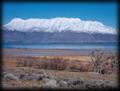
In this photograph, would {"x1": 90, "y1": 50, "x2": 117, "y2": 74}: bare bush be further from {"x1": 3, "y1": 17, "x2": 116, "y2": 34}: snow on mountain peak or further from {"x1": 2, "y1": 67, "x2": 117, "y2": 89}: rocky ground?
{"x1": 3, "y1": 17, "x2": 116, "y2": 34}: snow on mountain peak

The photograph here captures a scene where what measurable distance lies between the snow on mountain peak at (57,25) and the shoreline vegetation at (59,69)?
0.36m

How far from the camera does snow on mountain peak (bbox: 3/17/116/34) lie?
588cm

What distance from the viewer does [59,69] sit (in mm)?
5902

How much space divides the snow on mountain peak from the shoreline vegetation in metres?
0.36

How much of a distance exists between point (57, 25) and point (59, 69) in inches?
28.2

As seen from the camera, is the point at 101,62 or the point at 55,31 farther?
the point at 55,31

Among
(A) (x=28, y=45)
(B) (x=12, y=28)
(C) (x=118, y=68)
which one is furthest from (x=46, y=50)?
(C) (x=118, y=68)

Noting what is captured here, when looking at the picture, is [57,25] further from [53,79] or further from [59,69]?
[53,79]

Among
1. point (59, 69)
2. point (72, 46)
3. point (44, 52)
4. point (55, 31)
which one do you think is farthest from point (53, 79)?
point (55, 31)

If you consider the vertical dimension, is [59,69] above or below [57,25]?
below

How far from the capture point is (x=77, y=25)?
19.5 ft

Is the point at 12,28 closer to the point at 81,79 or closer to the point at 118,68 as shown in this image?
the point at 81,79

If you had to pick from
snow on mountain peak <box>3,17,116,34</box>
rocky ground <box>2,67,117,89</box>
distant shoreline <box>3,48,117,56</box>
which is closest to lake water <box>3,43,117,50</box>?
distant shoreline <box>3,48,117,56</box>

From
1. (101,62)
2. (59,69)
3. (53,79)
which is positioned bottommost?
(53,79)
